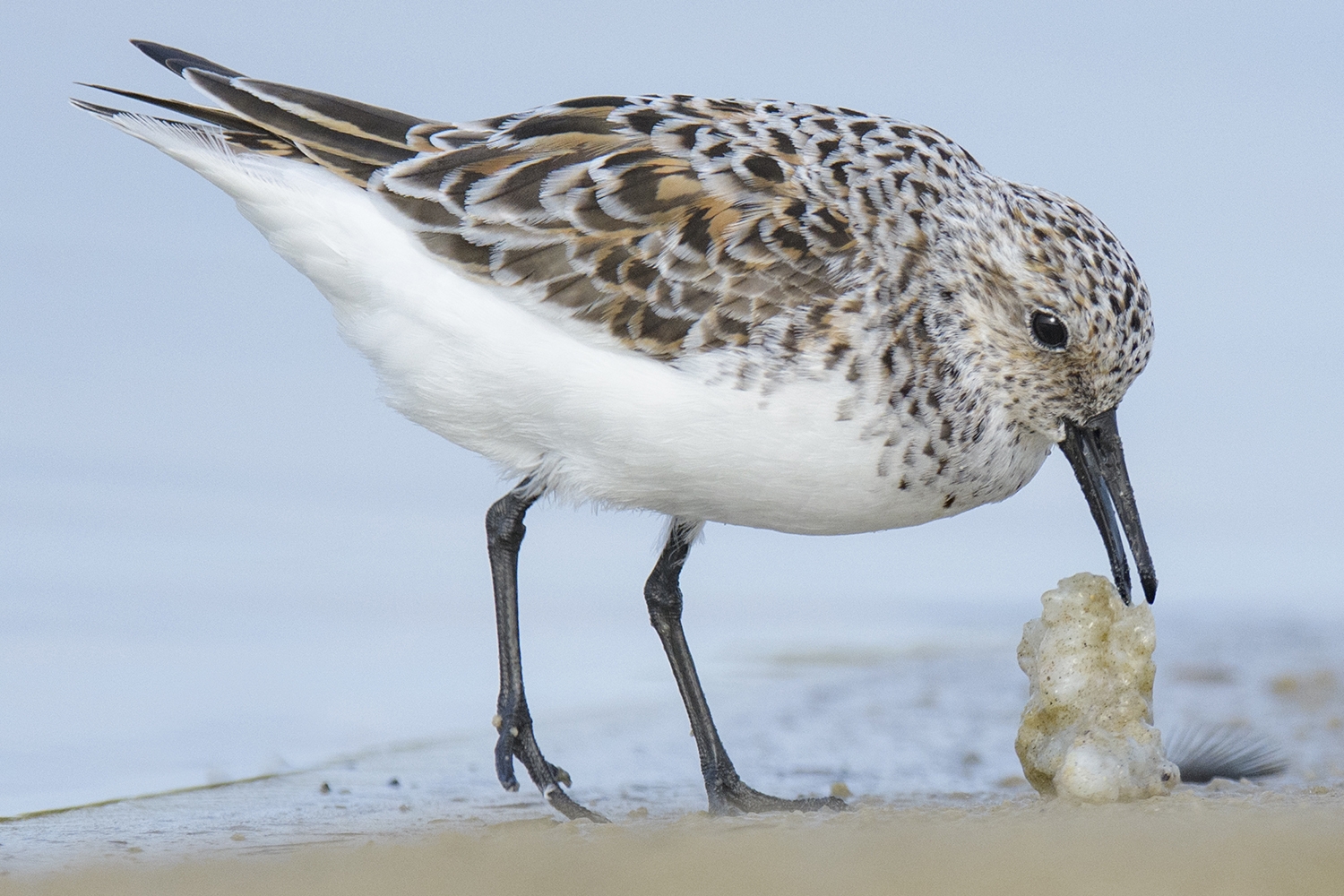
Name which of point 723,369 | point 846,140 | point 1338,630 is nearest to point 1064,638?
point 723,369

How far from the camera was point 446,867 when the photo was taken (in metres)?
3.39

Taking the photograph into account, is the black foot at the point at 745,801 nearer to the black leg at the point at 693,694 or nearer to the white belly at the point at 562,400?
the black leg at the point at 693,694

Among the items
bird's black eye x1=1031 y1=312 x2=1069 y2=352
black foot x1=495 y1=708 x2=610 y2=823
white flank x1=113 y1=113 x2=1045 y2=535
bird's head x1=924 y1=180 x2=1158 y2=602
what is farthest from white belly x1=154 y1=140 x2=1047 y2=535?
black foot x1=495 y1=708 x2=610 y2=823

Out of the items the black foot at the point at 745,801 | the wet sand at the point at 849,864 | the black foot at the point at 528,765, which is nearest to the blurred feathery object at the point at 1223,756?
the black foot at the point at 745,801

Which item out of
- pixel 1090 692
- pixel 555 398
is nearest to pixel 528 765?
pixel 555 398

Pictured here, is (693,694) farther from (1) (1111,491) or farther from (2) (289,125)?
(2) (289,125)

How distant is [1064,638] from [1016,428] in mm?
696

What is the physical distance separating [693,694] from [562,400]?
55.7 inches

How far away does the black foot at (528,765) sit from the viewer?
5.09 meters

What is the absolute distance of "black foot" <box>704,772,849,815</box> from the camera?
17.0 feet

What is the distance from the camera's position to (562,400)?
4668 mm

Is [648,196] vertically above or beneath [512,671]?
above

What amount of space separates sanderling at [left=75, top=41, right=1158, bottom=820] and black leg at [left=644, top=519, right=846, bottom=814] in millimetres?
48

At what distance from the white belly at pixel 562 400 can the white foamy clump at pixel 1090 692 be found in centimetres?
47
